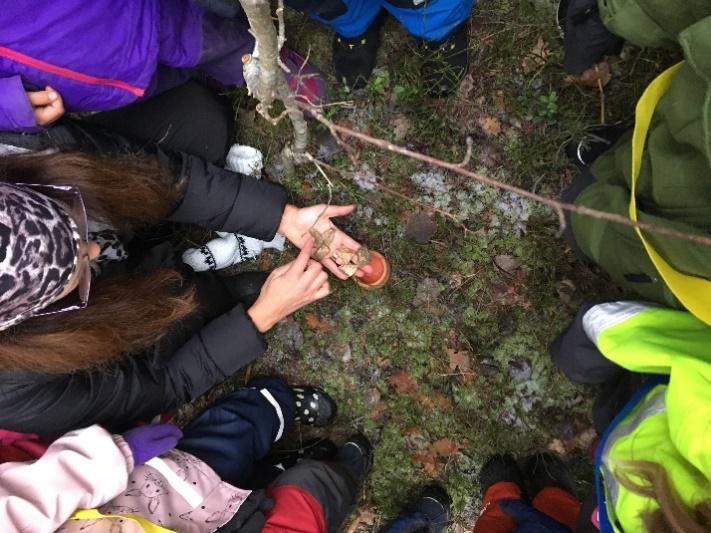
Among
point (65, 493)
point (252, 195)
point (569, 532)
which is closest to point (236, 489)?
point (65, 493)

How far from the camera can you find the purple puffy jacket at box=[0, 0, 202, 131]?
197cm

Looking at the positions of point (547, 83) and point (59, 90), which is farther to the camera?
point (547, 83)

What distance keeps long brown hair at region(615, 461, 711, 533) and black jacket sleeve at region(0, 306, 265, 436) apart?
6.07 ft

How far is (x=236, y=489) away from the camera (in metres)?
2.63

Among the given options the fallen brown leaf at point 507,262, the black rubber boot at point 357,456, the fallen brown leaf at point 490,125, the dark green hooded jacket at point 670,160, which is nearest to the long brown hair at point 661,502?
the dark green hooded jacket at point 670,160

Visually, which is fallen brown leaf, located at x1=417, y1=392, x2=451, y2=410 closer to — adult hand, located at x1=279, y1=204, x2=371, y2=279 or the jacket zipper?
adult hand, located at x1=279, y1=204, x2=371, y2=279

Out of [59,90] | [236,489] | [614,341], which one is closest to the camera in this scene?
[614,341]

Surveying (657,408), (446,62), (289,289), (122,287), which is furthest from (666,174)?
(122,287)

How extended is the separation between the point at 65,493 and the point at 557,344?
2.32 m

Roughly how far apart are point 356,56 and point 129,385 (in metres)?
2.15

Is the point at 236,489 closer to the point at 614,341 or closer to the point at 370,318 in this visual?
the point at 370,318

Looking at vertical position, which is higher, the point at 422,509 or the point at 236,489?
the point at 236,489

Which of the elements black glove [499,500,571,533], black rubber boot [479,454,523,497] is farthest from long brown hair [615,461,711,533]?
black rubber boot [479,454,523,497]

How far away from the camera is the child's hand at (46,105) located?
212 cm
